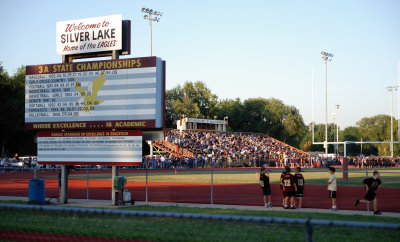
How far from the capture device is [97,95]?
1742 cm

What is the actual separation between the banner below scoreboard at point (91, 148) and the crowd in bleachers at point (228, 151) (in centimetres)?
2751

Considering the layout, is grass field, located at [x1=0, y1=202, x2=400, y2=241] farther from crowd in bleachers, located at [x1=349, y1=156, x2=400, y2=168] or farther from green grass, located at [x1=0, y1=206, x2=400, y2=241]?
crowd in bleachers, located at [x1=349, y1=156, x2=400, y2=168]

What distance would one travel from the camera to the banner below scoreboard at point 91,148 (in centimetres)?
1695

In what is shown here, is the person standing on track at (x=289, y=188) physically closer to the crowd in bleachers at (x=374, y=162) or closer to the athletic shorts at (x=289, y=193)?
the athletic shorts at (x=289, y=193)

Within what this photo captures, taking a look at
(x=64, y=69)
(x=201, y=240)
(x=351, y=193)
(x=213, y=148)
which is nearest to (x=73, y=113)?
(x=64, y=69)

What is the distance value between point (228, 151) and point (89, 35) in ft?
146

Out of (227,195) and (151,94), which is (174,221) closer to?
(151,94)

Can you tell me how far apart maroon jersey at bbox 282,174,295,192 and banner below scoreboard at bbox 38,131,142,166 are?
5.30 m

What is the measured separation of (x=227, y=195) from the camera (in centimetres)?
2144

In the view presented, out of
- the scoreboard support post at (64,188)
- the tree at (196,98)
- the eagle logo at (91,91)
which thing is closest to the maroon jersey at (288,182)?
the eagle logo at (91,91)

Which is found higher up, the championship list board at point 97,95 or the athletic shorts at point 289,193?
the championship list board at point 97,95

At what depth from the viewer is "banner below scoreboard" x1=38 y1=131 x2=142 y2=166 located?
16953 mm

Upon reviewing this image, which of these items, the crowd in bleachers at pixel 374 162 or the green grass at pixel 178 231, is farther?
the crowd in bleachers at pixel 374 162

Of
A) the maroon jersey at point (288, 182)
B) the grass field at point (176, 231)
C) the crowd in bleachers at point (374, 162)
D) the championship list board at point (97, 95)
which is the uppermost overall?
the championship list board at point (97, 95)
